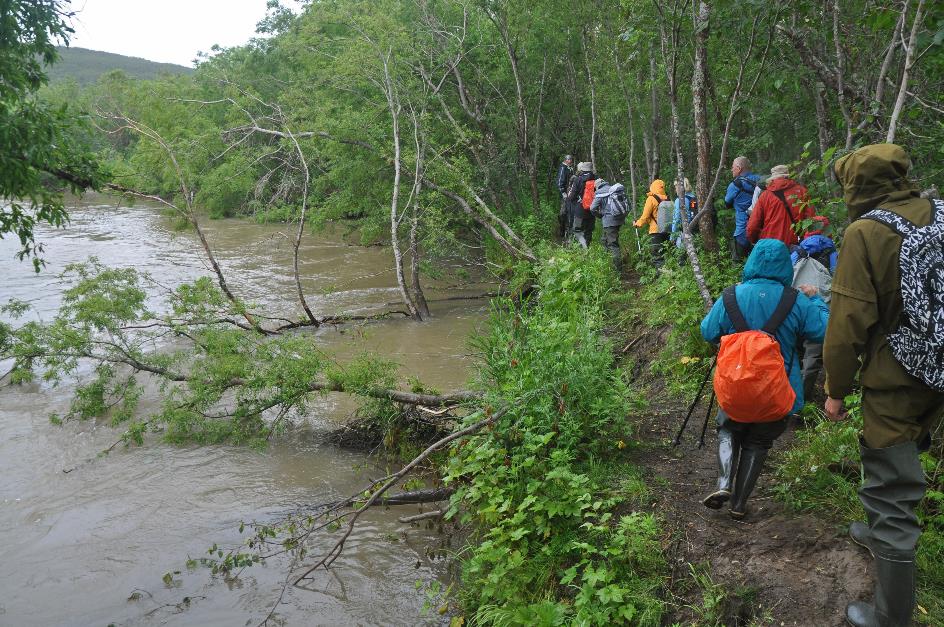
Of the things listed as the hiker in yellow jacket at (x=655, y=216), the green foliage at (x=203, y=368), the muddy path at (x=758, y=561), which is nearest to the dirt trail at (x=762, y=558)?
the muddy path at (x=758, y=561)

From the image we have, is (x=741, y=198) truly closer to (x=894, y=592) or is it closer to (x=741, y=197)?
(x=741, y=197)

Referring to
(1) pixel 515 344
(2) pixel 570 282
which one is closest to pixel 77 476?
(1) pixel 515 344

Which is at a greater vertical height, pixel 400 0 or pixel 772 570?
pixel 400 0

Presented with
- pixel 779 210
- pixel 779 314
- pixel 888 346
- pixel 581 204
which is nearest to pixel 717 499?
pixel 779 314

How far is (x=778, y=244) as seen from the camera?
4.02m

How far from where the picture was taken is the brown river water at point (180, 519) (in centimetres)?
516

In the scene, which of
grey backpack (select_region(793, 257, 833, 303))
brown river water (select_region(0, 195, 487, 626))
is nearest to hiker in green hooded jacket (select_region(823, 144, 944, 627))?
grey backpack (select_region(793, 257, 833, 303))

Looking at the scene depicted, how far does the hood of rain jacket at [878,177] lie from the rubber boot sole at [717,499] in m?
1.80

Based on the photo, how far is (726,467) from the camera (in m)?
4.05

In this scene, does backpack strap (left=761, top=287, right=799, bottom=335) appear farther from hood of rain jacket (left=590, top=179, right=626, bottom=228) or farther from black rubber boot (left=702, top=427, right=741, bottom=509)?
hood of rain jacket (left=590, top=179, right=626, bottom=228)

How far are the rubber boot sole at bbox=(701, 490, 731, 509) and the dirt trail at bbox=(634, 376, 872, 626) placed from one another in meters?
0.09

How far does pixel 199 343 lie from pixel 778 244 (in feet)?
22.2

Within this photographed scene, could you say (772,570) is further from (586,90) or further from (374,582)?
(586,90)

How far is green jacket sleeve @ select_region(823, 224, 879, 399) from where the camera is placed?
9.42ft
